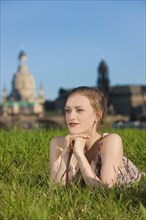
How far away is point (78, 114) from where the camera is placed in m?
3.59

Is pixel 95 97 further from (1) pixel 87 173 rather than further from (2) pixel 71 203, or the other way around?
(2) pixel 71 203

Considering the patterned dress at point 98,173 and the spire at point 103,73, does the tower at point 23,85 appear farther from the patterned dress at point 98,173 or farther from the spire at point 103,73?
the patterned dress at point 98,173

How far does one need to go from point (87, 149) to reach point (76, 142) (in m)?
0.27

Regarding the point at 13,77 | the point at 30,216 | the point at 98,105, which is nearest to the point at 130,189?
the point at 98,105

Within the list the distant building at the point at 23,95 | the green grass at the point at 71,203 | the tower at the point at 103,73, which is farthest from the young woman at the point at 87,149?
the distant building at the point at 23,95

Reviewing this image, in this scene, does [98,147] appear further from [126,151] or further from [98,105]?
[126,151]

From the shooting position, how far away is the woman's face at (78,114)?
3.59 metres

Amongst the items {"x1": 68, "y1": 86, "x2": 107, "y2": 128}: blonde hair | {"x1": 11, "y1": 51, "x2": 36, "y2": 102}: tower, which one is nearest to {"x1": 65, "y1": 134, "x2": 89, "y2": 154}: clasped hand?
{"x1": 68, "y1": 86, "x2": 107, "y2": 128}: blonde hair

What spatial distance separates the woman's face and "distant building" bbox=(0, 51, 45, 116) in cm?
13552

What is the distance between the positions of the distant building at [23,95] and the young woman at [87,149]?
135418 millimetres

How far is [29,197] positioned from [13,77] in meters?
156

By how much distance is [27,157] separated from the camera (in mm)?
5797

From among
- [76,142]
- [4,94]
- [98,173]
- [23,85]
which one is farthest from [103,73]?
[76,142]

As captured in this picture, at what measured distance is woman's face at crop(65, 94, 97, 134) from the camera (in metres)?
3.59
